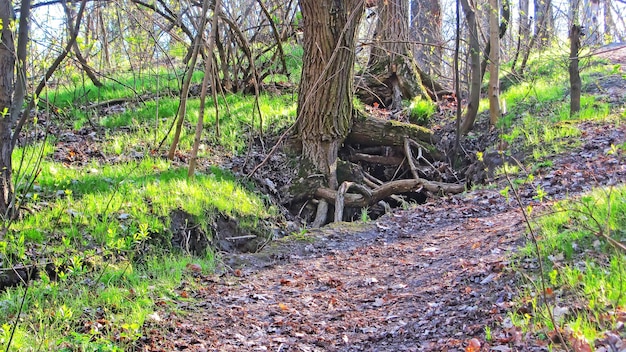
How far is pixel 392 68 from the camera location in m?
10.4

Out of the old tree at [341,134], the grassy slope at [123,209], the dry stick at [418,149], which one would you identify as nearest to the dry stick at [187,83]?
the grassy slope at [123,209]

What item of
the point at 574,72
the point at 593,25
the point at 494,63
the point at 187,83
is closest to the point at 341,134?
the point at 187,83

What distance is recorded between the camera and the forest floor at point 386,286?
11.8ft

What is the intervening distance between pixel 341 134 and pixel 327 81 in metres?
0.91

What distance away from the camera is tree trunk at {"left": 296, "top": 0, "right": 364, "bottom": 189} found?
741 centimetres

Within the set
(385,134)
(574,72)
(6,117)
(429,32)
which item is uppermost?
(429,32)

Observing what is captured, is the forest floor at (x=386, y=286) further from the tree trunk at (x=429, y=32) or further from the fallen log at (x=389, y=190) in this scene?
the tree trunk at (x=429, y=32)

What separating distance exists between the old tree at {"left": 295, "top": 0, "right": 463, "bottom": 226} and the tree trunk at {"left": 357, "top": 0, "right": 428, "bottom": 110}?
1729 millimetres

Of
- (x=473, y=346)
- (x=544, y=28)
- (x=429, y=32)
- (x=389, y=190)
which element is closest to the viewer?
(x=473, y=346)

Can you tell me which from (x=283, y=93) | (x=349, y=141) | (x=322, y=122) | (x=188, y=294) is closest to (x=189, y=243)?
(x=188, y=294)

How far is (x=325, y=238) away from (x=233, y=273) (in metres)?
1.42

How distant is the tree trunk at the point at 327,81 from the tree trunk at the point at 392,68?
242cm

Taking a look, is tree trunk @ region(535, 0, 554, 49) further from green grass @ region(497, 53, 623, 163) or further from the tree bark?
the tree bark

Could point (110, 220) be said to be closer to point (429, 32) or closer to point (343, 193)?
point (343, 193)
